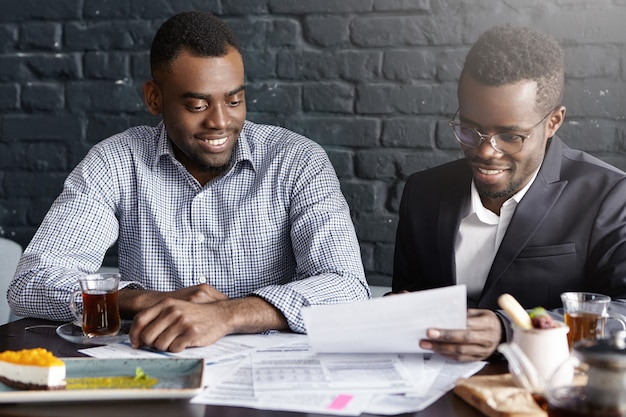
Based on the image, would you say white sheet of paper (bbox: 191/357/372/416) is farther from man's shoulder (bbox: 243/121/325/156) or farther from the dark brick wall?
the dark brick wall

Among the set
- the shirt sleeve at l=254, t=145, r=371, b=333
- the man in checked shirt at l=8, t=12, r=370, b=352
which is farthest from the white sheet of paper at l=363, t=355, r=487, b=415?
the man in checked shirt at l=8, t=12, r=370, b=352

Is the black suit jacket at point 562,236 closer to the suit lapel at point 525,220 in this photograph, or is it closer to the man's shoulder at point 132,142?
the suit lapel at point 525,220

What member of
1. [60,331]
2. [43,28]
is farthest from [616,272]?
[43,28]

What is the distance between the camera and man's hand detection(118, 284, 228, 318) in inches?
65.9

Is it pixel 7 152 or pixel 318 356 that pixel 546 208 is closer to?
pixel 318 356

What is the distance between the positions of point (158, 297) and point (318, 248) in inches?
17.1

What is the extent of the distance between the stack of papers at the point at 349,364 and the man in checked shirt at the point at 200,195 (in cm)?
53

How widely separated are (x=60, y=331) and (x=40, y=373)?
0.42 meters

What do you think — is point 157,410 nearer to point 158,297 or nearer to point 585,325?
point 158,297

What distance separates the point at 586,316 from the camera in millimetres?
1414

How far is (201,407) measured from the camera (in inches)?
47.4

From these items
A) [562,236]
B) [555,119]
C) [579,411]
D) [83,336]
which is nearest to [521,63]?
[555,119]

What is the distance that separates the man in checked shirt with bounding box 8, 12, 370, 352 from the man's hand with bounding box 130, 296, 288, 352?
1.18 ft

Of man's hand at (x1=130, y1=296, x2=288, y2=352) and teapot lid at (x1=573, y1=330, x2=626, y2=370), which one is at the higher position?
teapot lid at (x1=573, y1=330, x2=626, y2=370)
